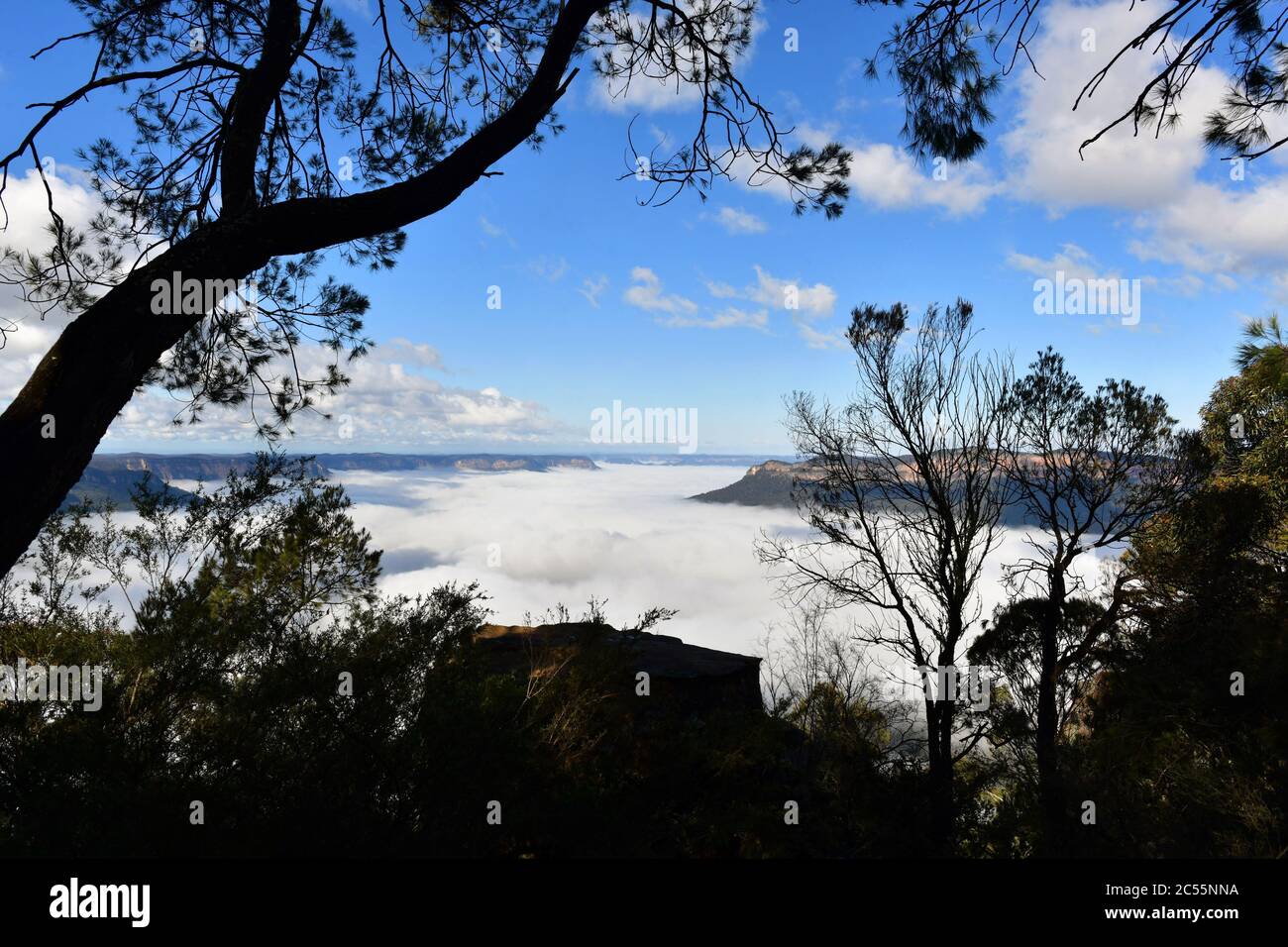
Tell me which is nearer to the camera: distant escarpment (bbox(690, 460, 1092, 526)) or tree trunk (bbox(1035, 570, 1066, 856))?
tree trunk (bbox(1035, 570, 1066, 856))

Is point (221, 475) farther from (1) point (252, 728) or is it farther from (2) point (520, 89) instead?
(2) point (520, 89)

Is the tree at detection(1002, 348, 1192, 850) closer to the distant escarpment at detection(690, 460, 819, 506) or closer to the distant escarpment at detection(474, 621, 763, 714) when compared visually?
the distant escarpment at detection(474, 621, 763, 714)

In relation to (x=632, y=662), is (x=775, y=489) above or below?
above

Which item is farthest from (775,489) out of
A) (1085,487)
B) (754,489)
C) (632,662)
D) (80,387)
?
(80,387)

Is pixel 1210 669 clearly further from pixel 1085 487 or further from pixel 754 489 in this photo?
pixel 754 489

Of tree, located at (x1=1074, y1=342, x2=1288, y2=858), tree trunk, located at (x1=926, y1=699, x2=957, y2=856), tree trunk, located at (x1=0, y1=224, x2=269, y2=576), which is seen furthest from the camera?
tree trunk, located at (x1=926, y1=699, x2=957, y2=856)

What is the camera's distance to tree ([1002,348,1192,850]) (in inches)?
442

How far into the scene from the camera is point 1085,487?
11.4 meters

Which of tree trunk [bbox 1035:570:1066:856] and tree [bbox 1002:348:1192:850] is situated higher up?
tree [bbox 1002:348:1192:850]

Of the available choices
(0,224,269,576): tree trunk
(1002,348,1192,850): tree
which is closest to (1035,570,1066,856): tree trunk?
(1002,348,1192,850): tree

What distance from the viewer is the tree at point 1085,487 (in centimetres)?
1122

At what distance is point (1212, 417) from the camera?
14406mm

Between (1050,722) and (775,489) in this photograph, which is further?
(775,489)
